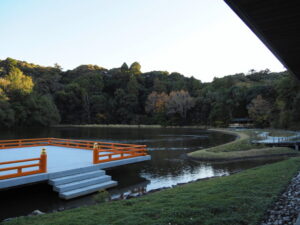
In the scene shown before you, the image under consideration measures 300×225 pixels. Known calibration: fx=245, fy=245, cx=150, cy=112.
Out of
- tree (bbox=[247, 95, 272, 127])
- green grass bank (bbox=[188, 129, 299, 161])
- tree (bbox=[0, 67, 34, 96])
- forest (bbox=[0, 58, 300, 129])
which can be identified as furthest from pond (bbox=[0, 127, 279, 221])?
tree (bbox=[0, 67, 34, 96])

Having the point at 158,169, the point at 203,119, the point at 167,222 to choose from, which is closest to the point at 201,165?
the point at 158,169

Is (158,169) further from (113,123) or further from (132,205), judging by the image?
(113,123)

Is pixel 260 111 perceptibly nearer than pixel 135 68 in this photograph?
Yes

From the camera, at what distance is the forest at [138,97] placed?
4016cm

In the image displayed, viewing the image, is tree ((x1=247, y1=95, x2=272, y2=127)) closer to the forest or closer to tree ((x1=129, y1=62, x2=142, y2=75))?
the forest

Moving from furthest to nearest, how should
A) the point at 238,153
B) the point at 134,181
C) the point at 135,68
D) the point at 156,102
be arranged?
1. the point at 135,68
2. the point at 156,102
3. the point at 238,153
4. the point at 134,181

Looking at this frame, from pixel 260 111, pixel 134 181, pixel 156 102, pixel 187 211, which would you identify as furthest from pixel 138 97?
pixel 187 211

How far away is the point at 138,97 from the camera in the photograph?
6806cm

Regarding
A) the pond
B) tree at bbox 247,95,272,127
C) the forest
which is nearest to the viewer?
the pond

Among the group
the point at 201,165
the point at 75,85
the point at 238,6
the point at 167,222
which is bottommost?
the point at 201,165

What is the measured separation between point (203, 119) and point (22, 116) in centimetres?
3647

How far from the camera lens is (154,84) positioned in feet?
218

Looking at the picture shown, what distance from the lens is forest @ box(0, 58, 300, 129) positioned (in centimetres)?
4016

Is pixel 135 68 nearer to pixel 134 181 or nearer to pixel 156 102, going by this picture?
pixel 156 102
